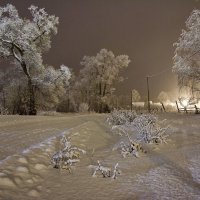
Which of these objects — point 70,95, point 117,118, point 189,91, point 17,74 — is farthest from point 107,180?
point 70,95

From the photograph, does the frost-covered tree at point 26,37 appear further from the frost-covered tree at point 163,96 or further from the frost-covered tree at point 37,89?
the frost-covered tree at point 163,96

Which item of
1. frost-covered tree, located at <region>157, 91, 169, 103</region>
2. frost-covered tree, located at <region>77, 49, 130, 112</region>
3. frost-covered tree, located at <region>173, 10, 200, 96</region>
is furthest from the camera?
frost-covered tree, located at <region>157, 91, 169, 103</region>

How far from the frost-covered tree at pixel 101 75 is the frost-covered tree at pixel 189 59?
26875 millimetres

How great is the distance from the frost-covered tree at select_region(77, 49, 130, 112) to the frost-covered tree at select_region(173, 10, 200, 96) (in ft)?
88.2

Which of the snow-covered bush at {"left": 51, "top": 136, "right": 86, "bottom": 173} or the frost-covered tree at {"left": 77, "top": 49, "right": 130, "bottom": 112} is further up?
the frost-covered tree at {"left": 77, "top": 49, "right": 130, "bottom": 112}

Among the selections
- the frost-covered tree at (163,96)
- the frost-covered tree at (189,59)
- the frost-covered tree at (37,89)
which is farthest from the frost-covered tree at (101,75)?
the frost-covered tree at (163,96)

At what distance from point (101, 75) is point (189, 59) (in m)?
29.7

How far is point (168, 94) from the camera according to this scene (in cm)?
13350

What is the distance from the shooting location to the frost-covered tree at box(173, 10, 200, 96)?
97.6ft

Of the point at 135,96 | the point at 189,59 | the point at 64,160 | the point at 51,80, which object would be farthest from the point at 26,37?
the point at 135,96

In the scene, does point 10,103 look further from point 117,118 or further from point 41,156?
point 41,156

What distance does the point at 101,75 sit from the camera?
59.8 meters

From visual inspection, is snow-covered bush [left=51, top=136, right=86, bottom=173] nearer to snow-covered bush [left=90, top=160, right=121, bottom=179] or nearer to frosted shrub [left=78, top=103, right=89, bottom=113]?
snow-covered bush [left=90, top=160, right=121, bottom=179]

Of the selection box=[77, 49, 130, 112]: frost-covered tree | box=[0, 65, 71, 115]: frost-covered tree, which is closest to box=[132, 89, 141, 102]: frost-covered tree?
box=[77, 49, 130, 112]: frost-covered tree
